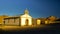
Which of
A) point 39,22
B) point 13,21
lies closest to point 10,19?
point 13,21

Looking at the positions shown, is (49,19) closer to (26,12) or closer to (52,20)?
(52,20)


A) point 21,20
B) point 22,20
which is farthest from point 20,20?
point 22,20

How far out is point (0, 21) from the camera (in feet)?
77.4

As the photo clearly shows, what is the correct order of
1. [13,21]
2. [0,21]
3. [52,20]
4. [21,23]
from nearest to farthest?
[21,23] < [13,21] < [0,21] < [52,20]

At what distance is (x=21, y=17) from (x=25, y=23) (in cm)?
116

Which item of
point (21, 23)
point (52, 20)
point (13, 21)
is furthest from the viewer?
point (52, 20)

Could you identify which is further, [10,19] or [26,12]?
[10,19]

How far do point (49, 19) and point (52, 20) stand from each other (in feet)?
1.92

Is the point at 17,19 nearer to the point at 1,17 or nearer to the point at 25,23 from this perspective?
the point at 25,23

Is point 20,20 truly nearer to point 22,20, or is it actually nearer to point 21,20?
point 21,20

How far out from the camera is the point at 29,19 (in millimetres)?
21594

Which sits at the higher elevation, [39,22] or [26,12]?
[26,12]

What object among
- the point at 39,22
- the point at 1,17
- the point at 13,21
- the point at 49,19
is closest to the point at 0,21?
the point at 1,17

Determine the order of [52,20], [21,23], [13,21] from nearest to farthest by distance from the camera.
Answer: [21,23] → [13,21] → [52,20]
